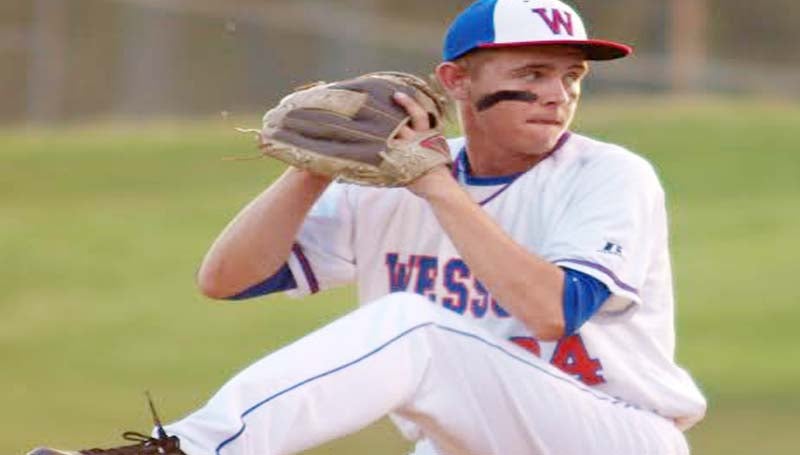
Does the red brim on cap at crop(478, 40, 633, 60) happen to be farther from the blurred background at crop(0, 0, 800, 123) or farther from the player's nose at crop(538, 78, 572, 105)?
the blurred background at crop(0, 0, 800, 123)

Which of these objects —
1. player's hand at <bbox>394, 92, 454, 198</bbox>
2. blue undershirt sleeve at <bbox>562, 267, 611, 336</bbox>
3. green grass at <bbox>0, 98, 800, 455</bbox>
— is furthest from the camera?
green grass at <bbox>0, 98, 800, 455</bbox>

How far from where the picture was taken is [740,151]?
1869 centimetres

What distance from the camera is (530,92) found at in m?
5.24

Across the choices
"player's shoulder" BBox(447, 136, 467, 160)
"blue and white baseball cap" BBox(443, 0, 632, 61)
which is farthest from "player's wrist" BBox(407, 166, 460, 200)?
"player's shoulder" BBox(447, 136, 467, 160)

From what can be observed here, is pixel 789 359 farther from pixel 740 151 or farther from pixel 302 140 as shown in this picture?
pixel 302 140

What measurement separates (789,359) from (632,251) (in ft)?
27.8

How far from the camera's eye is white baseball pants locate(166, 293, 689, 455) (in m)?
4.64

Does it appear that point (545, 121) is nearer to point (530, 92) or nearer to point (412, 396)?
point (530, 92)

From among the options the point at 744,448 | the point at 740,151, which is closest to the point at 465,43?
the point at 744,448

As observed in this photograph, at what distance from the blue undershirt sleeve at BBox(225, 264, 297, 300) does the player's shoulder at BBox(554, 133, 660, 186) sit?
71cm

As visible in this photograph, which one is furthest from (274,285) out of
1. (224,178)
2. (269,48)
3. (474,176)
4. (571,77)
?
(269,48)

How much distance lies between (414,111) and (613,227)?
51cm

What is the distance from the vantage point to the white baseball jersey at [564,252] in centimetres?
512

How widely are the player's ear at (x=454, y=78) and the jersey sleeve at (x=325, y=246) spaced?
1.21 ft
